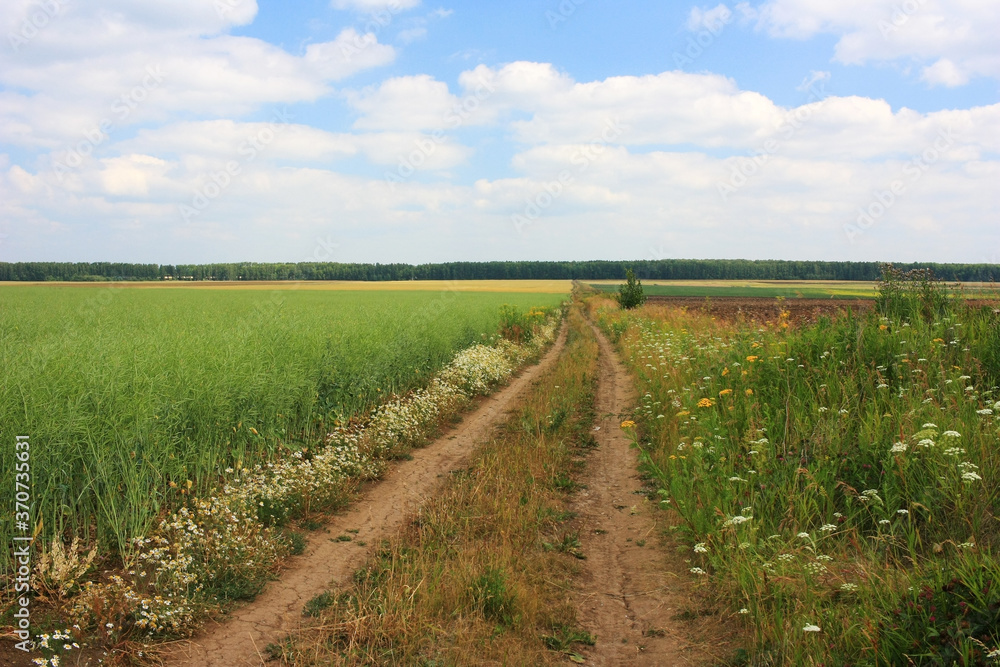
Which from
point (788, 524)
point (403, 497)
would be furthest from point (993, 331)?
point (403, 497)

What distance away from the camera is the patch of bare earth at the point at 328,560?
167 inches

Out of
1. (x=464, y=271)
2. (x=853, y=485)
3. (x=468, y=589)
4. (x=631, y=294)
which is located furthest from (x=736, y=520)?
(x=464, y=271)

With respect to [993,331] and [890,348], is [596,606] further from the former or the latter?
[993,331]

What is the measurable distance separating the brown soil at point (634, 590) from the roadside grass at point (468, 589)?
0.20m

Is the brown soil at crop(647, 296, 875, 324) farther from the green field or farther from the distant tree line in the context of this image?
the distant tree line

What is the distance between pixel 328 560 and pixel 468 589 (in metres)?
1.79

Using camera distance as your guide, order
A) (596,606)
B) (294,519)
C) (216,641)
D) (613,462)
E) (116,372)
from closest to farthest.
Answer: (216,641)
(596,606)
(116,372)
(294,519)
(613,462)

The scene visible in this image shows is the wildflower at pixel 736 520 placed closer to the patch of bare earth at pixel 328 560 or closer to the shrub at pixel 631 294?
the patch of bare earth at pixel 328 560

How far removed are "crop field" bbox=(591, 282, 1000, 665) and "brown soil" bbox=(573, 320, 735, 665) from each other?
225 mm

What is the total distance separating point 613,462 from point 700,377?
2.88m

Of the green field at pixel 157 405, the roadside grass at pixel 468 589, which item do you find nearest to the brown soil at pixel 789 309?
the roadside grass at pixel 468 589

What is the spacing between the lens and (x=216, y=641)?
4348mm

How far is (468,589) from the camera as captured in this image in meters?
4.63

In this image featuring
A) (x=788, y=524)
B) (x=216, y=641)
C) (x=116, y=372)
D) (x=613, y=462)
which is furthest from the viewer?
(x=613, y=462)
